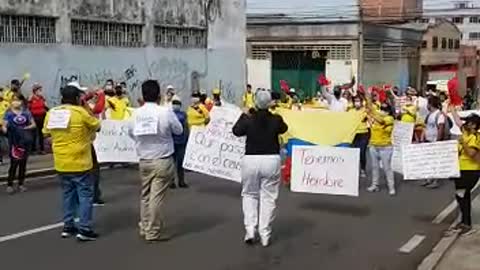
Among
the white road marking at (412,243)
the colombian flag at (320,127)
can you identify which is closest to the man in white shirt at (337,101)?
the colombian flag at (320,127)

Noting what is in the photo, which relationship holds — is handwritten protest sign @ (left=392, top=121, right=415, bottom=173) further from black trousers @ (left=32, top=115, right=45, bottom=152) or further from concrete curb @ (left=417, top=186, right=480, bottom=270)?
black trousers @ (left=32, top=115, right=45, bottom=152)

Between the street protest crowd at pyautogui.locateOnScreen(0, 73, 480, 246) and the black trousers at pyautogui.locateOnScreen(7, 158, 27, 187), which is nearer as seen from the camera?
the street protest crowd at pyautogui.locateOnScreen(0, 73, 480, 246)

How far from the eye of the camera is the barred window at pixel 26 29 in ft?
57.9

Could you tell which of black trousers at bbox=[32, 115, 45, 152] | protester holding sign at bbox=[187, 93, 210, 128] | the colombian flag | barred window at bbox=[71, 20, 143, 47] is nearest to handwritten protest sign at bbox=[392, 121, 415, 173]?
the colombian flag

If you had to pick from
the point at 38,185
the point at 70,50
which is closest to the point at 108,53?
the point at 70,50

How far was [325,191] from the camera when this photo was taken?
10.2 metres

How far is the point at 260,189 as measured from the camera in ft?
27.7

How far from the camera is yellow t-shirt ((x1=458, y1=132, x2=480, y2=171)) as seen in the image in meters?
9.36

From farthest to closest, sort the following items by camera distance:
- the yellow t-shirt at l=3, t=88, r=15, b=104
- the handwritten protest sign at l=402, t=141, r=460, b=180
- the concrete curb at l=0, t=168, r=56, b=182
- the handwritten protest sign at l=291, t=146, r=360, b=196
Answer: the yellow t-shirt at l=3, t=88, r=15, b=104 < the concrete curb at l=0, t=168, r=56, b=182 < the handwritten protest sign at l=291, t=146, r=360, b=196 < the handwritten protest sign at l=402, t=141, r=460, b=180

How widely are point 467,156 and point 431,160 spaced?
1.93 ft

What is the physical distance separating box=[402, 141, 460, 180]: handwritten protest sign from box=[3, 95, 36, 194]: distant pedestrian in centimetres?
Result: 594

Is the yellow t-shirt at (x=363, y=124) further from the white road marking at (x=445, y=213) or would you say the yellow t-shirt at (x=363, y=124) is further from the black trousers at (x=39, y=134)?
the black trousers at (x=39, y=134)

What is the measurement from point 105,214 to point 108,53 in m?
11.3

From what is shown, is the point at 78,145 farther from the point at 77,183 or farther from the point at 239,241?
the point at 239,241
